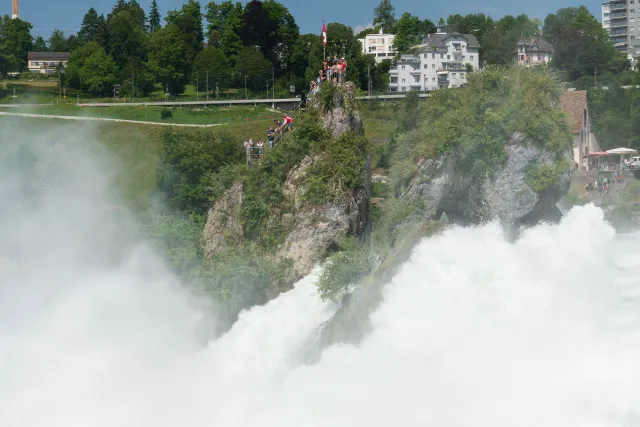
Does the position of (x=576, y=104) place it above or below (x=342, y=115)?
above

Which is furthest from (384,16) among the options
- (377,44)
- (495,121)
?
(495,121)

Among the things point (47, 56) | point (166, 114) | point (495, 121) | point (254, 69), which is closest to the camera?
point (495, 121)

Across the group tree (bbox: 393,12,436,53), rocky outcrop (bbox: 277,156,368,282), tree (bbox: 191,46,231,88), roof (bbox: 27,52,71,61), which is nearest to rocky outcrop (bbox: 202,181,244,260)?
rocky outcrop (bbox: 277,156,368,282)

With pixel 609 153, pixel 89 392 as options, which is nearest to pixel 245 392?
pixel 89 392

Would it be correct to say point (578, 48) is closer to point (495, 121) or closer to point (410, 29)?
point (495, 121)

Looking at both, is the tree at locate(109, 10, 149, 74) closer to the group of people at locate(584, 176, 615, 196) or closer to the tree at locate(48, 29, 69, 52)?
the tree at locate(48, 29, 69, 52)

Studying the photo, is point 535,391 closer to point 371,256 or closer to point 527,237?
point 527,237
